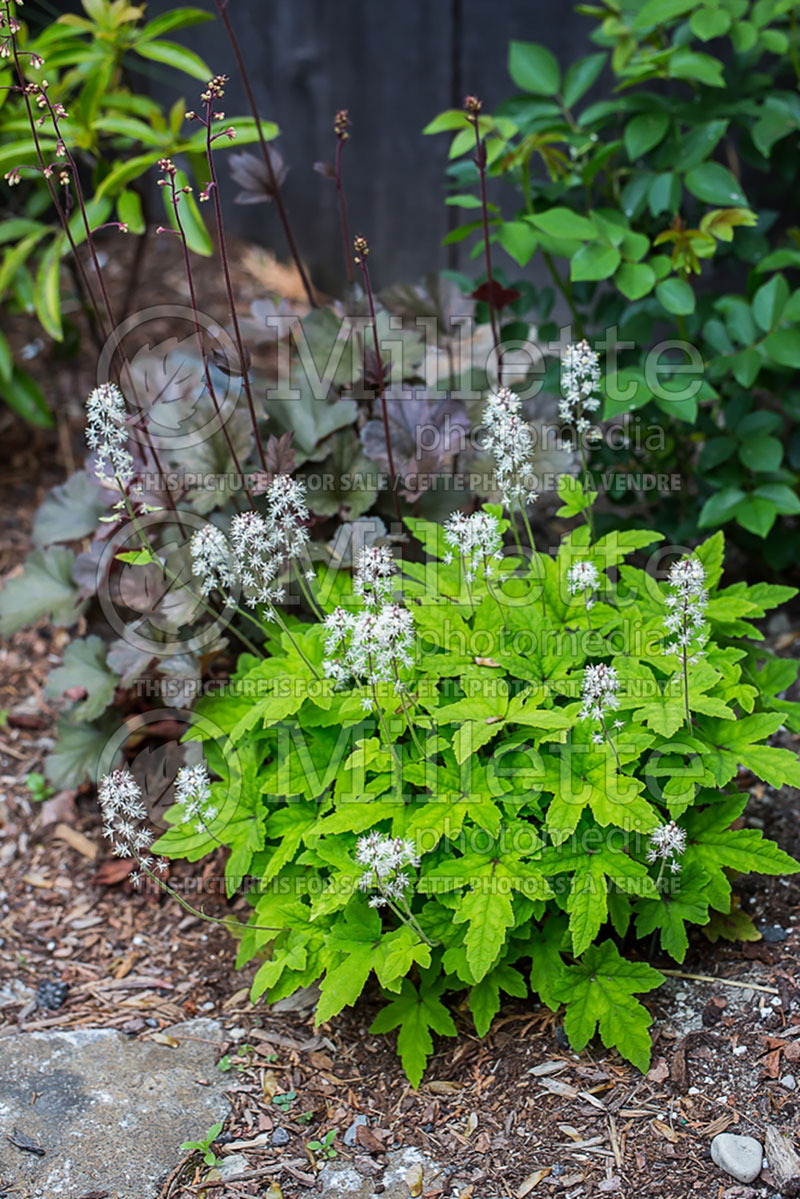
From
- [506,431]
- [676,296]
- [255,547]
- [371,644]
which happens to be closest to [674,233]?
[676,296]

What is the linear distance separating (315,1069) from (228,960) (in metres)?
0.43

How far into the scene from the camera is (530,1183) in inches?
70.3

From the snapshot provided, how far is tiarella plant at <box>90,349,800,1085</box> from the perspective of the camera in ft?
6.19

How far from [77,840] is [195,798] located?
0.82m

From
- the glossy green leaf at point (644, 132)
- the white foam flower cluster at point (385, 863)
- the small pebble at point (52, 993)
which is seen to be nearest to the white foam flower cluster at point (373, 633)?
the white foam flower cluster at point (385, 863)

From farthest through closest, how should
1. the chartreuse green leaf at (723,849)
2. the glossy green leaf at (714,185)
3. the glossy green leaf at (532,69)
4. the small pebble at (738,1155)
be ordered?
the glossy green leaf at (532,69)
the glossy green leaf at (714,185)
the chartreuse green leaf at (723,849)
the small pebble at (738,1155)

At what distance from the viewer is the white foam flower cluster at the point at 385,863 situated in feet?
5.99

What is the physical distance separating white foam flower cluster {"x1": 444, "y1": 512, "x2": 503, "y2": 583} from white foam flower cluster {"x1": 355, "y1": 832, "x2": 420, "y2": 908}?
537 millimetres

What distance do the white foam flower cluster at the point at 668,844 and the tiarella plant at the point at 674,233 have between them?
0.96 meters

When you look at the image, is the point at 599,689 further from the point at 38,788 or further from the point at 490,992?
the point at 38,788

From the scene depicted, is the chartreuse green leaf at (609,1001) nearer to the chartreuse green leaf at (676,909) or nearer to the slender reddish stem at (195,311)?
the chartreuse green leaf at (676,909)

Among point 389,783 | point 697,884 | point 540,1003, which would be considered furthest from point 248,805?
point 697,884

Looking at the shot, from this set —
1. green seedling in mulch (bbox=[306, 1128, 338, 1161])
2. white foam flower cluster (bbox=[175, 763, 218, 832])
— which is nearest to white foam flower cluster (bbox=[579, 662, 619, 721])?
white foam flower cluster (bbox=[175, 763, 218, 832])

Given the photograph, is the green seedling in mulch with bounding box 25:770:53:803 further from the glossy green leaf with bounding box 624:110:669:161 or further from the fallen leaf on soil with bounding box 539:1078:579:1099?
the glossy green leaf with bounding box 624:110:669:161
